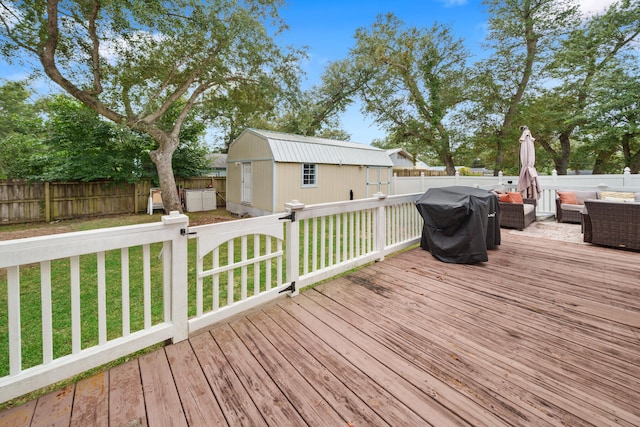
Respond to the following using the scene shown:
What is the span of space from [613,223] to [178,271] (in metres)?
5.97

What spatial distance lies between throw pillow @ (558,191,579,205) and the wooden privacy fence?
40.5 feet

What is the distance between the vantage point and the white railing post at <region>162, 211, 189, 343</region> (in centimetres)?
188

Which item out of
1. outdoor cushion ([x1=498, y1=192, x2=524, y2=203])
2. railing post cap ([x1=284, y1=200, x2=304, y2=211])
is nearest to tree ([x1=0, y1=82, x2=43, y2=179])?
railing post cap ([x1=284, y1=200, x2=304, y2=211])

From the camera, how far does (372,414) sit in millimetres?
1373

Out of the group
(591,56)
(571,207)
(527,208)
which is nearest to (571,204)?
(571,207)

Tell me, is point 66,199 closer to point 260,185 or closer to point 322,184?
point 260,185

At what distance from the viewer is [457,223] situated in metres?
3.57

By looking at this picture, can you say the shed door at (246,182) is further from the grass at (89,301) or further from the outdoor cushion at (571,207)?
the outdoor cushion at (571,207)

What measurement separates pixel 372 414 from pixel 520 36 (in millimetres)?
16519

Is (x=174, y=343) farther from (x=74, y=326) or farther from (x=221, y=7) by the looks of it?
(x=221, y=7)

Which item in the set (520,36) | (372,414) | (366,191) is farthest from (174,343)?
(520,36)

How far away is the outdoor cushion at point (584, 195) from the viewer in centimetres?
639

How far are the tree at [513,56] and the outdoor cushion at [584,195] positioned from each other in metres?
7.68

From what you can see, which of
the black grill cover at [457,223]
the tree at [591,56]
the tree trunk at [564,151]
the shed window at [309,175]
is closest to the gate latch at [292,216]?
the black grill cover at [457,223]
